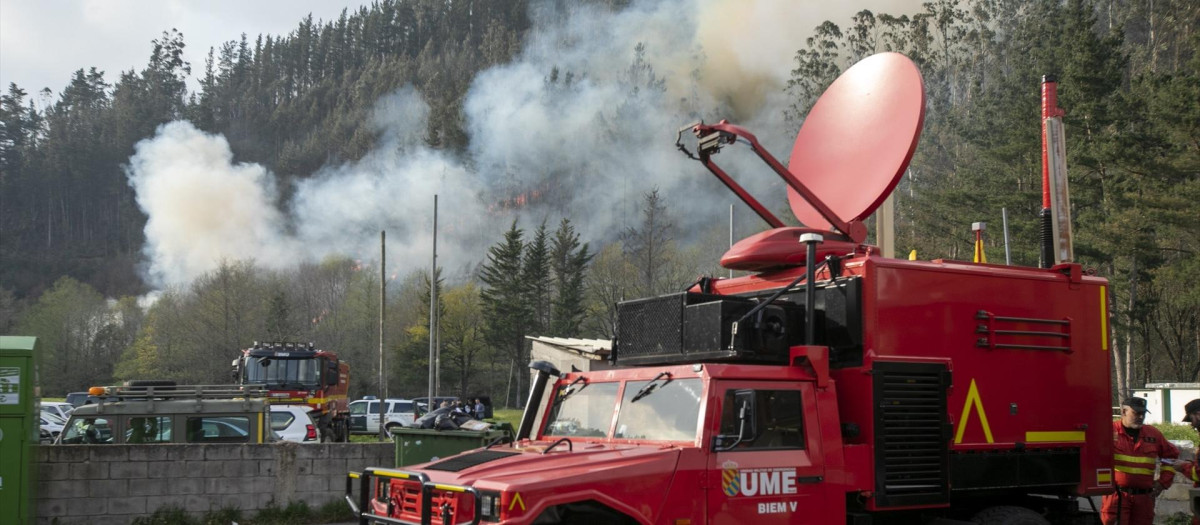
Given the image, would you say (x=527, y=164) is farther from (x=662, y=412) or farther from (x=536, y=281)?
(x=662, y=412)

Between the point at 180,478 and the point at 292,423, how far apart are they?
402 inches

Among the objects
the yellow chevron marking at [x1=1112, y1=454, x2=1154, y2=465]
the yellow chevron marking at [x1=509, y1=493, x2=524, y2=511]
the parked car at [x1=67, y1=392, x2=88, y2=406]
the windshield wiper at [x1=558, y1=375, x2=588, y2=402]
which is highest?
the windshield wiper at [x1=558, y1=375, x2=588, y2=402]

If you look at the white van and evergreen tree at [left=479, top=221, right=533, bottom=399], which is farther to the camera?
evergreen tree at [left=479, top=221, right=533, bottom=399]

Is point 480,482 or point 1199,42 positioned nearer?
point 480,482

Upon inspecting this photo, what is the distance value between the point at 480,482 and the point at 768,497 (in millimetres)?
1901

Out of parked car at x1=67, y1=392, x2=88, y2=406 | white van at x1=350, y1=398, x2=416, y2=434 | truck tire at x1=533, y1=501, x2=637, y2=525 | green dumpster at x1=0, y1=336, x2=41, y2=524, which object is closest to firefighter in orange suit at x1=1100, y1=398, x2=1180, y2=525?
A: truck tire at x1=533, y1=501, x2=637, y2=525

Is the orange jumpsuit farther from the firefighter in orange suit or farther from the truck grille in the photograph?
the truck grille

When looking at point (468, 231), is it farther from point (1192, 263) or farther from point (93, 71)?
point (1192, 263)

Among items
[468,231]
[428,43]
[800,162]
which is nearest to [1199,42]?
[800,162]

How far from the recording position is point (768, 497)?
21.7 ft

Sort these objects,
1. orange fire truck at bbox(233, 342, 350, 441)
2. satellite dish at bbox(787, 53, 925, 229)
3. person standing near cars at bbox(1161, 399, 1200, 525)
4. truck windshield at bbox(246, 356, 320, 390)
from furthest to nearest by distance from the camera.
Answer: truck windshield at bbox(246, 356, 320, 390)
orange fire truck at bbox(233, 342, 350, 441)
person standing near cars at bbox(1161, 399, 1200, 525)
satellite dish at bbox(787, 53, 925, 229)

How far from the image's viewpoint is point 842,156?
29.3ft

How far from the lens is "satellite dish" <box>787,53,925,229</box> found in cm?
820

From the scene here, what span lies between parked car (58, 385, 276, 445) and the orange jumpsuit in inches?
452
